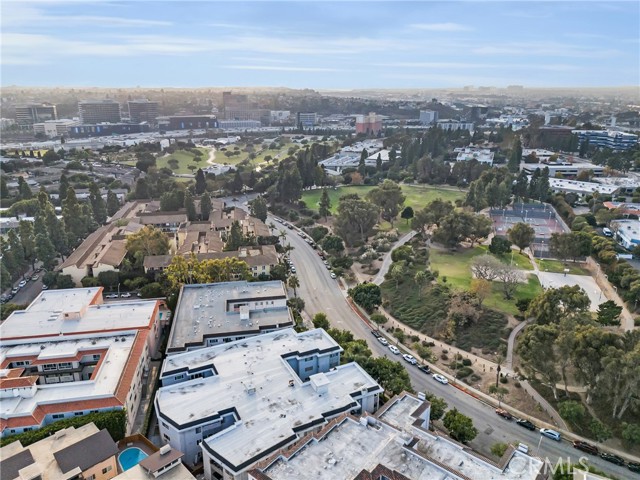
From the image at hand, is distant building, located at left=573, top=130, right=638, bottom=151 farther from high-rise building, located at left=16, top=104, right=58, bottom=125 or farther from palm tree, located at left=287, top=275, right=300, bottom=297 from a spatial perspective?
high-rise building, located at left=16, top=104, right=58, bottom=125

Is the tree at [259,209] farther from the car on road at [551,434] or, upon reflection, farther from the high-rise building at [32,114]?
the high-rise building at [32,114]

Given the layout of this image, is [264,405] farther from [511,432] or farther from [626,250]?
[626,250]

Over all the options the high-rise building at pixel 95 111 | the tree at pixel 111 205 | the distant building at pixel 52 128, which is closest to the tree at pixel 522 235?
the tree at pixel 111 205

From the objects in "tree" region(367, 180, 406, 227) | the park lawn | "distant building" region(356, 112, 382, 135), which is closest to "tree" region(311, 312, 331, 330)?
the park lawn

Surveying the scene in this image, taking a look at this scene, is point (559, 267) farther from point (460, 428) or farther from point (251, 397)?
point (251, 397)

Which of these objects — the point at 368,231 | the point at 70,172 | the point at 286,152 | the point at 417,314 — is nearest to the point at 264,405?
the point at 417,314

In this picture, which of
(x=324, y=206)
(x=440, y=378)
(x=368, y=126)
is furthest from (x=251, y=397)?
(x=368, y=126)
